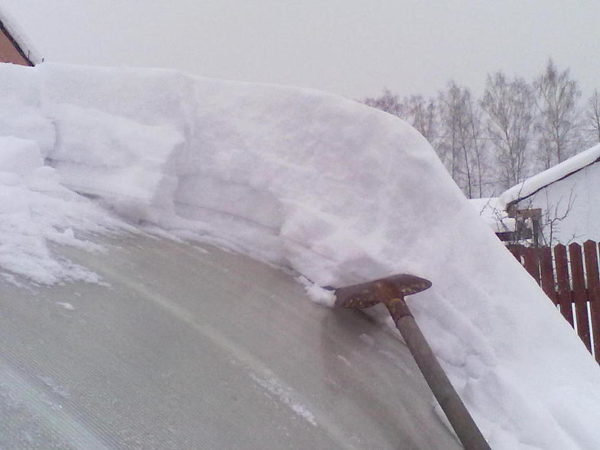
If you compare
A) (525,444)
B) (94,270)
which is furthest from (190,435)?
(525,444)

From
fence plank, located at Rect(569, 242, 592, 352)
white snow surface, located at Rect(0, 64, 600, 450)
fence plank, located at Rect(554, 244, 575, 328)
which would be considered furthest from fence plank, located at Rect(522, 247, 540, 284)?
white snow surface, located at Rect(0, 64, 600, 450)

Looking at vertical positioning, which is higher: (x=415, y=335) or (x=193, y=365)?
(x=415, y=335)

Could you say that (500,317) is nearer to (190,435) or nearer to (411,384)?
(411,384)

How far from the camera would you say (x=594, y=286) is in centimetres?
505

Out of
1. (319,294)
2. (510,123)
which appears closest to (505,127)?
(510,123)

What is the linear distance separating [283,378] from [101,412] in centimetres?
47

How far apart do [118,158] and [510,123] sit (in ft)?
112

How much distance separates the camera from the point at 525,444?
5.16 feet

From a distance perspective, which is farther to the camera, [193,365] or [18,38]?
[18,38]

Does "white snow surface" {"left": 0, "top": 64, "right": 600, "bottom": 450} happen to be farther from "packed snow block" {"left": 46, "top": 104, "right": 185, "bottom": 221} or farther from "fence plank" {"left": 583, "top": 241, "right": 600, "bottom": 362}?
"fence plank" {"left": 583, "top": 241, "right": 600, "bottom": 362}

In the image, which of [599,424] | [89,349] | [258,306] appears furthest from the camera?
[599,424]

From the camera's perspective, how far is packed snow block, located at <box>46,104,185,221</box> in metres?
1.80

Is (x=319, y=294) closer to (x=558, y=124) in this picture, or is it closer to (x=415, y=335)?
(x=415, y=335)

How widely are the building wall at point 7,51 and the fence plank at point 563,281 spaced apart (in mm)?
6654
